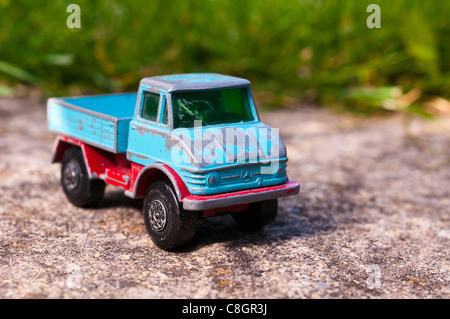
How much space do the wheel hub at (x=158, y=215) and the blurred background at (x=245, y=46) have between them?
9.49ft

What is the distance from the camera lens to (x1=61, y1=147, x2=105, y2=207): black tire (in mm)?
3617

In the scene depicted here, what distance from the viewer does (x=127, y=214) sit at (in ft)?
12.0

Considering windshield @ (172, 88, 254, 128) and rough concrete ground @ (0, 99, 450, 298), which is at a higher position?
windshield @ (172, 88, 254, 128)

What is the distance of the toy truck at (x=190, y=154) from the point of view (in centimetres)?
295

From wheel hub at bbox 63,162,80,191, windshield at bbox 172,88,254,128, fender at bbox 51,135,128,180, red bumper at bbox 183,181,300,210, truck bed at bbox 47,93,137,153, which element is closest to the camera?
red bumper at bbox 183,181,300,210

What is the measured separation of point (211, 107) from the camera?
318cm

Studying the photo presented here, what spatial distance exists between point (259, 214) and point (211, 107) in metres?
0.63

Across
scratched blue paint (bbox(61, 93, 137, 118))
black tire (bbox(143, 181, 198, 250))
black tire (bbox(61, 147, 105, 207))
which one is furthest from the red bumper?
scratched blue paint (bbox(61, 93, 137, 118))

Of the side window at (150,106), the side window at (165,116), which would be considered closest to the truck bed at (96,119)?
the side window at (150,106)

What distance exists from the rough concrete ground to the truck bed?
0.47m

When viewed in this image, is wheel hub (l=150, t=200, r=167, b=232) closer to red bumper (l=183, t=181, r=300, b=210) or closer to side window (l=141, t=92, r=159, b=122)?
red bumper (l=183, t=181, r=300, b=210)

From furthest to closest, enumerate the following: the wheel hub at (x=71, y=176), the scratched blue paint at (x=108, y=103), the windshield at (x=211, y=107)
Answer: the scratched blue paint at (x=108, y=103), the wheel hub at (x=71, y=176), the windshield at (x=211, y=107)

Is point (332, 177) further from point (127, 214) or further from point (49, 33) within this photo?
point (49, 33)

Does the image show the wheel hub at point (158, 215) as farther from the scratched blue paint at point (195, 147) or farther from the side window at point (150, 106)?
the side window at point (150, 106)
